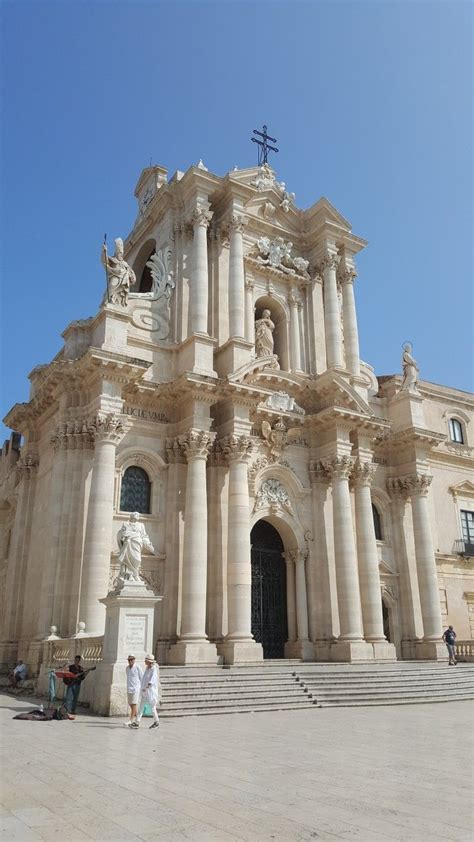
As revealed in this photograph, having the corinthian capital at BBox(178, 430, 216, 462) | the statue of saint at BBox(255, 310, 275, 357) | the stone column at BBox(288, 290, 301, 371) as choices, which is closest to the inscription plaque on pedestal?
the corinthian capital at BBox(178, 430, 216, 462)

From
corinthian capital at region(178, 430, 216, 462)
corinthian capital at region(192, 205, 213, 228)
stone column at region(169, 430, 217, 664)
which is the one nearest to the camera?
stone column at region(169, 430, 217, 664)

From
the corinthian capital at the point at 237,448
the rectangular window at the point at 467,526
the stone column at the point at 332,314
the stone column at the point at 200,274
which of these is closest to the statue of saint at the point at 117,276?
the stone column at the point at 200,274

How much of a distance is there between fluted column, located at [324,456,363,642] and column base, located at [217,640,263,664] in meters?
4.11

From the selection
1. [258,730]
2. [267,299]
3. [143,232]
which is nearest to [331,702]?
[258,730]

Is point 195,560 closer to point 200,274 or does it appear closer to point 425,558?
point 200,274

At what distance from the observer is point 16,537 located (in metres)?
24.7

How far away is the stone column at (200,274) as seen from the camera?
77.4 feet

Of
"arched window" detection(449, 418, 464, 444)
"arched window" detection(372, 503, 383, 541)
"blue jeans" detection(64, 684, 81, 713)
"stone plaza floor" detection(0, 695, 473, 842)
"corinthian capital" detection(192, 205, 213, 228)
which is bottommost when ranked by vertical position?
"stone plaza floor" detection(0, 695, 473, 842)

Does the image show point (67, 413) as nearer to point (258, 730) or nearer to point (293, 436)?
point (293, 436)

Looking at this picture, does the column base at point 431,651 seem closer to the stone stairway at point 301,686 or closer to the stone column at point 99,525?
the stone stairway at point 301,686

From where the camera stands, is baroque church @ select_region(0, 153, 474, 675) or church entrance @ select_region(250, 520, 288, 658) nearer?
baroque church @ select_region(0, 153, 474, 675)

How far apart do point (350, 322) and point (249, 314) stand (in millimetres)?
4702

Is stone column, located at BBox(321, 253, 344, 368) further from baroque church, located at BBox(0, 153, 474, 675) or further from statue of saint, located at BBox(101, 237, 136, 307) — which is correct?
statue of saint, located at BBox(101, 237, 136, 307)

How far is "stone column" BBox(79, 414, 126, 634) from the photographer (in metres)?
18.4
